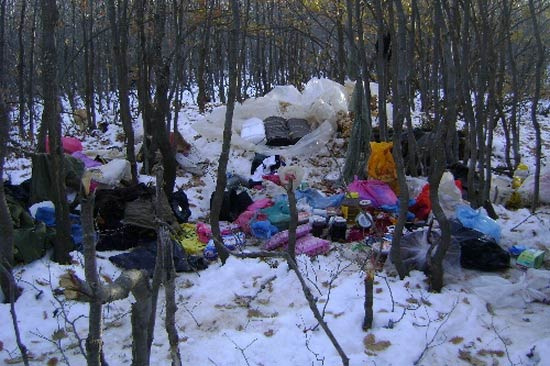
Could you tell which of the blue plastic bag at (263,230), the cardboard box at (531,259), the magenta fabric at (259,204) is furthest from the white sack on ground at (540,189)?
the blue plastic bag at (263,230)

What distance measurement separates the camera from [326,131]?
9.44 meters

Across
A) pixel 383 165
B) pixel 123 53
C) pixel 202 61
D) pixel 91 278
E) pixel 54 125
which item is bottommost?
pixel 91 278

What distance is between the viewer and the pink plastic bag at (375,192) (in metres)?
6.05

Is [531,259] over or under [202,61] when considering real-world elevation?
under

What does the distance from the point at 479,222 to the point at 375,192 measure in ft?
4.45

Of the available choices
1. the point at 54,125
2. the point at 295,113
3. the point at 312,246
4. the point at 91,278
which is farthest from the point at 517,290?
the point at 295,113

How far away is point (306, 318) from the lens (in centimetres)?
372

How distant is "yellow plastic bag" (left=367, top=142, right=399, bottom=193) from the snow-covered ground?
1.91 metres

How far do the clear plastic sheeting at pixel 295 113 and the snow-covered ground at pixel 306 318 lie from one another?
4473 mm

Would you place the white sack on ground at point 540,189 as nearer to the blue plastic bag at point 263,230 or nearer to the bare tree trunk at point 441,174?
the bare tree trunk at point 441,174

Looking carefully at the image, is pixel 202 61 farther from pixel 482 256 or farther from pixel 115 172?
pixel 482 256

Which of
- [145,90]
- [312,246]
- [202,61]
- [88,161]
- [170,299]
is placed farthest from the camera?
[202,61]

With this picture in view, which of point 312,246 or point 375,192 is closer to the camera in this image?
point 312,246

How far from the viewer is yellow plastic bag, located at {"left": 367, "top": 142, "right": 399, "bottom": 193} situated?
21.6ft
